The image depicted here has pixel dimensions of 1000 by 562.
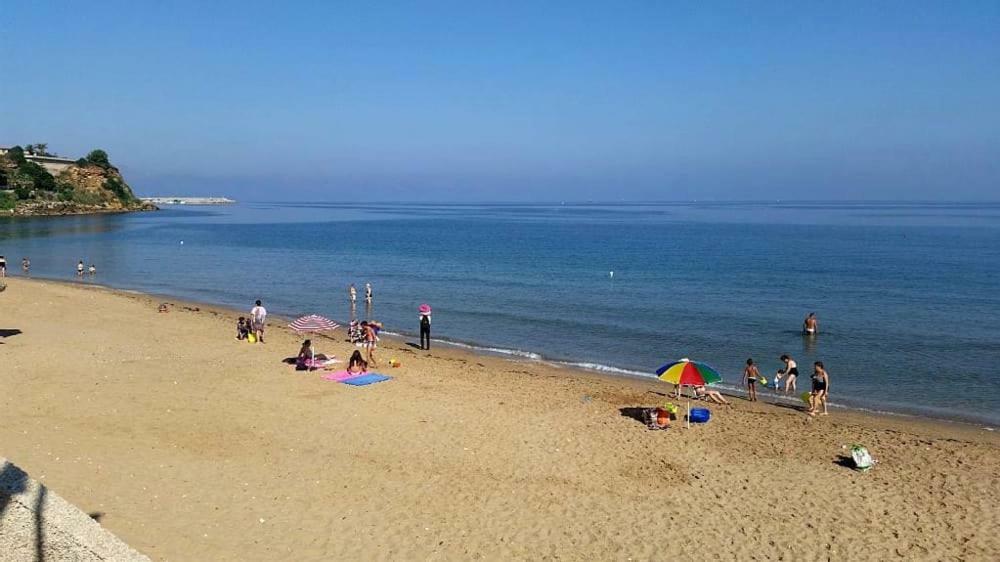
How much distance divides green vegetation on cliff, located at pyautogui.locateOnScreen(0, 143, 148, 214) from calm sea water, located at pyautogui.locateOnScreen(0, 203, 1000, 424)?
3966 cm

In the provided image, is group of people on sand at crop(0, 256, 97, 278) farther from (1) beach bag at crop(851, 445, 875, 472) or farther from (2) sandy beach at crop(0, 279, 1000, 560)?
(1) beach bag at crop(851, 445, 875, 472)

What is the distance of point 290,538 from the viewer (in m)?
9.51

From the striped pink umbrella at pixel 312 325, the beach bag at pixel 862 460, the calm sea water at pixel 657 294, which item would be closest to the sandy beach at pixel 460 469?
the beach bag at pixel 862 460

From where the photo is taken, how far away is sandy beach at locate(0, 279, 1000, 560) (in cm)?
985

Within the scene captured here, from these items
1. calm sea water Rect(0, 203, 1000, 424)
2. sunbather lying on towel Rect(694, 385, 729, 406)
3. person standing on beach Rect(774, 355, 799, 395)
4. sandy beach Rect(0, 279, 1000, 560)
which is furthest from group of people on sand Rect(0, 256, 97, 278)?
person standing on beach Rect(774, 355, 799, 395)

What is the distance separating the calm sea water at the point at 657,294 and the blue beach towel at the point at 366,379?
763 centimetres

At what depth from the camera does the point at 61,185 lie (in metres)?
125

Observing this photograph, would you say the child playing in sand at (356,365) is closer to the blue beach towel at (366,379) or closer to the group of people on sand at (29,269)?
the blue beach towel at (366,379)

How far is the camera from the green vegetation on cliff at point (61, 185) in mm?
112750

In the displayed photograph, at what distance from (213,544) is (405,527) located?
2606 millimetres

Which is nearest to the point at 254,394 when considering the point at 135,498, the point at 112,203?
the point at 135,498

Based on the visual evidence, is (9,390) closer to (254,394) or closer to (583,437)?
(254,394)

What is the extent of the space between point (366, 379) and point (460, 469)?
6.63 metres

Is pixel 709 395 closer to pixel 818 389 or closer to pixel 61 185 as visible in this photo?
pixel 818 389
